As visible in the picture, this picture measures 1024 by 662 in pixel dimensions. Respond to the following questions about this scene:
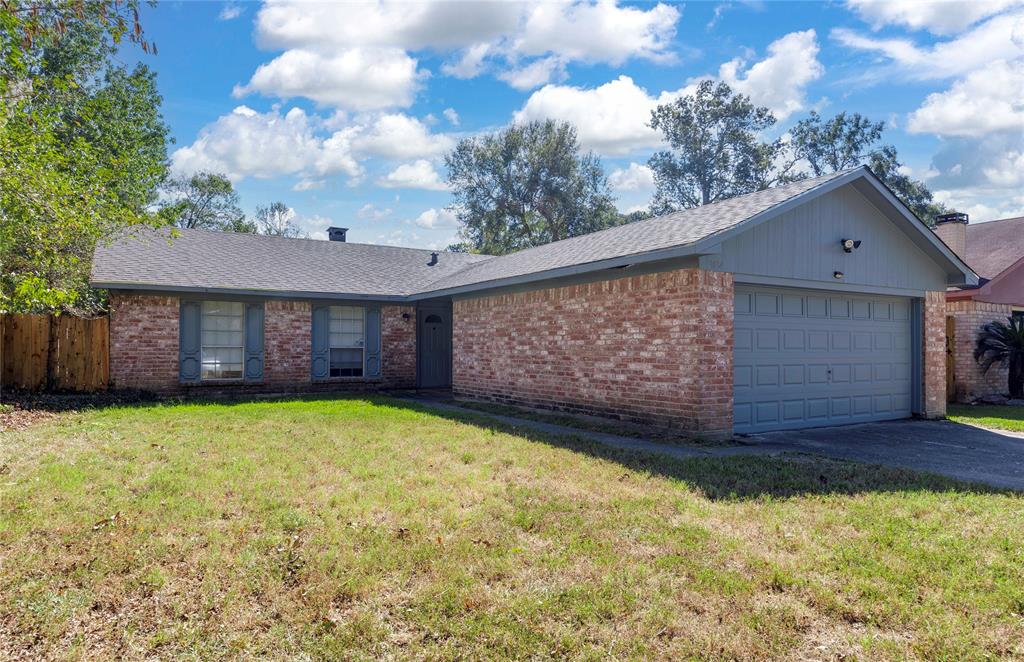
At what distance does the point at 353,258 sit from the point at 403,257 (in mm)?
1800

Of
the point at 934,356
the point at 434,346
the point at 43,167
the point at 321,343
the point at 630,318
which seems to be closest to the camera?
the point at 43,167

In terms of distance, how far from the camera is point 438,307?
17562 millimetres

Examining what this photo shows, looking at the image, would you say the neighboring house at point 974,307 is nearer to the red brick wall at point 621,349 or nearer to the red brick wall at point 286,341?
the red brick wall at point 621,349

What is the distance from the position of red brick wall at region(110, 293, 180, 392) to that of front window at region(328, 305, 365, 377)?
3568 millimetres

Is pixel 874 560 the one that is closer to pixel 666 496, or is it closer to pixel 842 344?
pixel 666 496

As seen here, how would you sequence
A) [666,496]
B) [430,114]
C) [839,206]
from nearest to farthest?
[666,496] < [839,206] < [430,114]

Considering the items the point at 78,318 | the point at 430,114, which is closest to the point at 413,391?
the point at 78,318

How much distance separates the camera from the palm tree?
1471cm

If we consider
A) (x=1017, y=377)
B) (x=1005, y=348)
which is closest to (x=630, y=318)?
(x=1005, y=348)

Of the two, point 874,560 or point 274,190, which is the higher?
point 274,190

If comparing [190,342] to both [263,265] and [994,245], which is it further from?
[994,245]

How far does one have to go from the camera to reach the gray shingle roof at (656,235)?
8.95 metres

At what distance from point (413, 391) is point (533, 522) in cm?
1202

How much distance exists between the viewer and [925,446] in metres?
8.59
